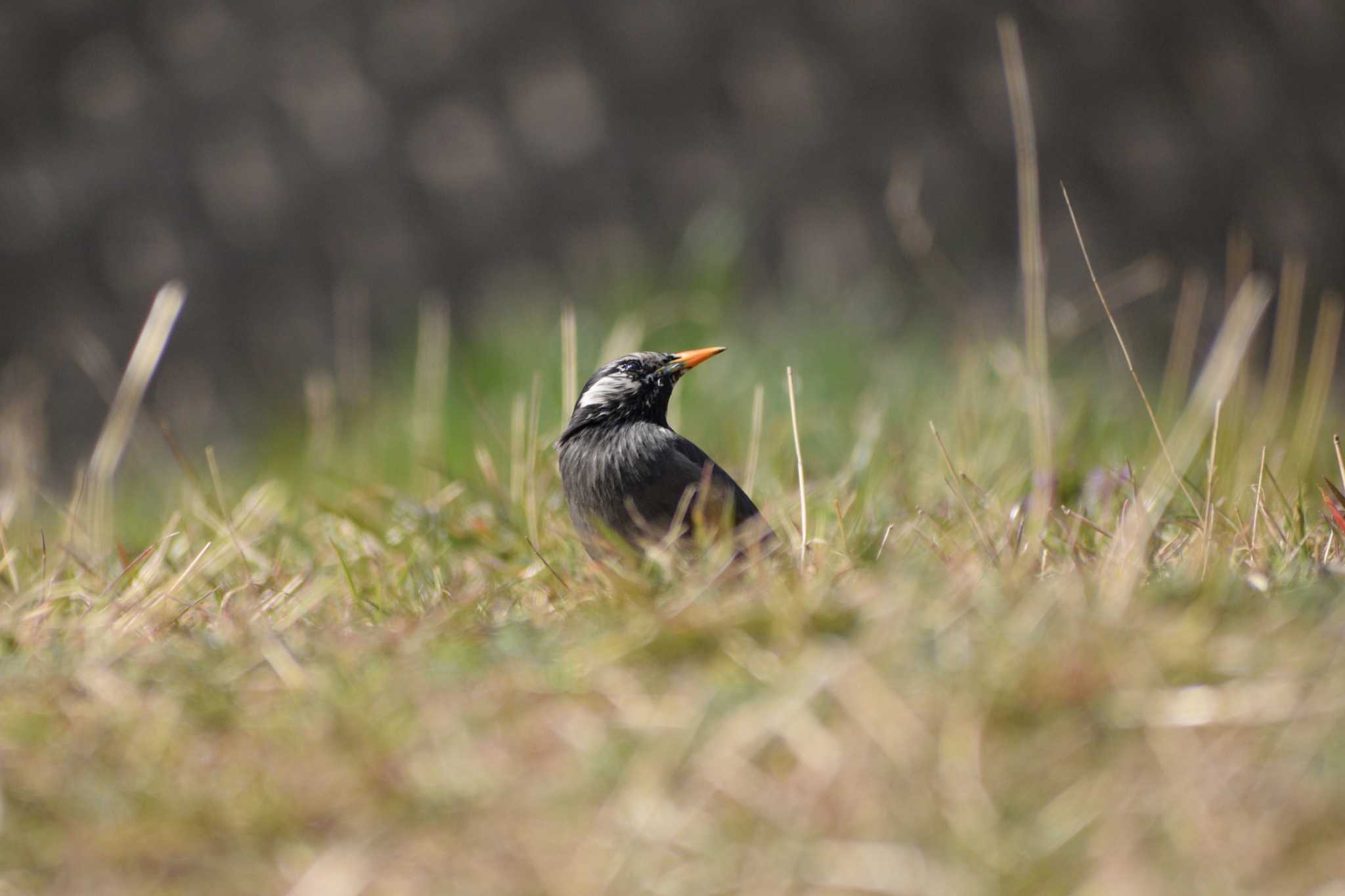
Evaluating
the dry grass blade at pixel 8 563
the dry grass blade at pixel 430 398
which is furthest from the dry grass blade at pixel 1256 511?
the dry grass blade at pixel 8 563

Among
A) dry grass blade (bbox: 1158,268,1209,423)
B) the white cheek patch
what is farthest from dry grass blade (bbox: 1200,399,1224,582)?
the white cheek patch

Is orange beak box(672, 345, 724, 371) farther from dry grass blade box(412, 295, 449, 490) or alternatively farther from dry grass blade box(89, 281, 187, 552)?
dry grass blade box(89, 281, 187, 552)

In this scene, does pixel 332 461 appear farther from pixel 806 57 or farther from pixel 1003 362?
pixel 806 57

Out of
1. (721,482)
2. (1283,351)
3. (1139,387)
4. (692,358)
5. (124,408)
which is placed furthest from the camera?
(1283,351)

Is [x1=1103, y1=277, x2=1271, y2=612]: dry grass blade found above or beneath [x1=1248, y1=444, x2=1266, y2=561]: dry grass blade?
above

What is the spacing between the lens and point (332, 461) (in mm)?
3236

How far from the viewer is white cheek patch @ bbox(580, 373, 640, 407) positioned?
7.36 feet

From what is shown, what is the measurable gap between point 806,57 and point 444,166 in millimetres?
1360

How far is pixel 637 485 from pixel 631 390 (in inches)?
13.7

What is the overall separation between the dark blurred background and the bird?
2.56m

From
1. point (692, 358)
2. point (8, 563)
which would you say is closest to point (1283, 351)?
point (692, 358)

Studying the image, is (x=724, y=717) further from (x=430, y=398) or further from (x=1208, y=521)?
(x=430, y=398)

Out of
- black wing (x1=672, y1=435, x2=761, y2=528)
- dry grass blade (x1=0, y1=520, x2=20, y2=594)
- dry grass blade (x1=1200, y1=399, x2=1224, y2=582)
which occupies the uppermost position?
dry grass blade (x1=0, y1=520, x2=20, y2=594)

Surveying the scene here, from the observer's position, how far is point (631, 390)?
2.27m
